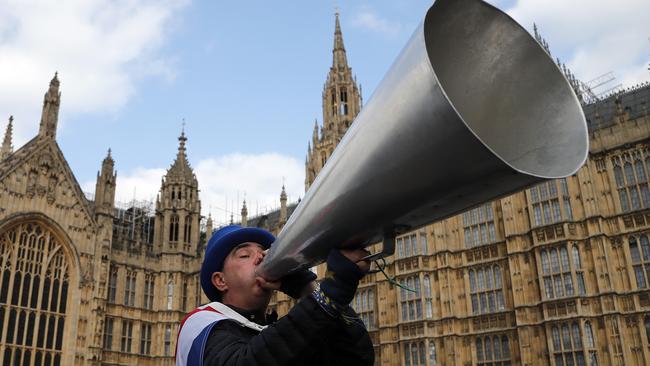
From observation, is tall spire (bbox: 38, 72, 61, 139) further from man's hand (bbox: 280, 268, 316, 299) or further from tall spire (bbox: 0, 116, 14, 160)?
man's hand (bbox: 280, 268, 316, 299)

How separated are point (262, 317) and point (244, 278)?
0.68 ft

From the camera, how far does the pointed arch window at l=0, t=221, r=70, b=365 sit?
25.7 metres

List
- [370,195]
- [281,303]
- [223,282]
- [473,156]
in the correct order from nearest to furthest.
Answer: [473,156] → [370,195] → [223,282] → [281,303]

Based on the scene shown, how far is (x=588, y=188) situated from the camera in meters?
20.3

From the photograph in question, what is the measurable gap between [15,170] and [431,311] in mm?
20504

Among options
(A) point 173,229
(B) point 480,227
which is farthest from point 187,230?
(B) point 480,227

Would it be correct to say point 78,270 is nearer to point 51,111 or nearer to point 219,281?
point 51,111

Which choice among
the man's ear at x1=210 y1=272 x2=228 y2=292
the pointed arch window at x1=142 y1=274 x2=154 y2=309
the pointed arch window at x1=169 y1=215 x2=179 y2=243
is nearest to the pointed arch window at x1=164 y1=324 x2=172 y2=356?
the pointed arch window at x1=142 y1=274 x2=154 y2=309

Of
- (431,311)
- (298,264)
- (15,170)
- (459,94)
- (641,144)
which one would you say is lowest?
(298,264)

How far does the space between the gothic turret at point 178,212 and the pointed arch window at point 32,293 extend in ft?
21.4

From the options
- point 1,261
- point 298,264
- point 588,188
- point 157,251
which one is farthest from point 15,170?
point 298,264

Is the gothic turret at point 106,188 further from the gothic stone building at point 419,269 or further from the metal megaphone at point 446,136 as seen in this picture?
the metal megaphone at point 446,136

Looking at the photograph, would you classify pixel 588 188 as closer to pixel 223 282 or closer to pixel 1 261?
pixel 223 282

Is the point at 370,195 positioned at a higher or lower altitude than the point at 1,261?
lower
